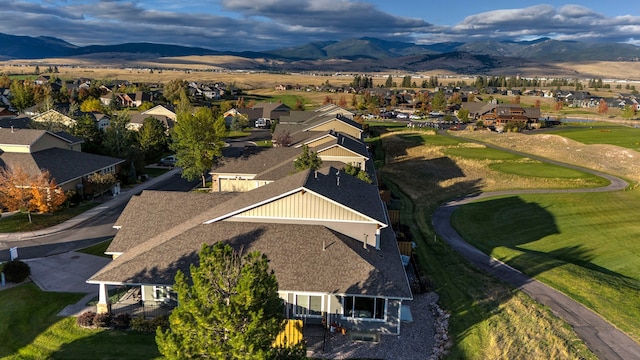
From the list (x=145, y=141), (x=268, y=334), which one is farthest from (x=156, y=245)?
(x=145, y=141)

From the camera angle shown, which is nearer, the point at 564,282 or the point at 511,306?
the point at 511,306

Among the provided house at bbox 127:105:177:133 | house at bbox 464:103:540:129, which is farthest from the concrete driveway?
house at bbox 464:103:540:129

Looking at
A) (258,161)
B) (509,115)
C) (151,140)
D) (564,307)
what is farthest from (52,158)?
(509,115)

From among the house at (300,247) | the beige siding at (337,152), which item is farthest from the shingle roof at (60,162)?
the beige siding at (337,152)

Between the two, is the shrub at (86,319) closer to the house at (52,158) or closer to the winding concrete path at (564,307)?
the winding concrete path at (564,307)

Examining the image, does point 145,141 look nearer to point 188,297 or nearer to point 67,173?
point 67,173

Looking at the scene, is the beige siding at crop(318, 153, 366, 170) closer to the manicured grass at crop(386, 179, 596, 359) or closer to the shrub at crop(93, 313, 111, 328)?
the manicured grass at crop(386, 179, 596, 359)

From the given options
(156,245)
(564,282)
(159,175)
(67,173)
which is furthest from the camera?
(159,175)
